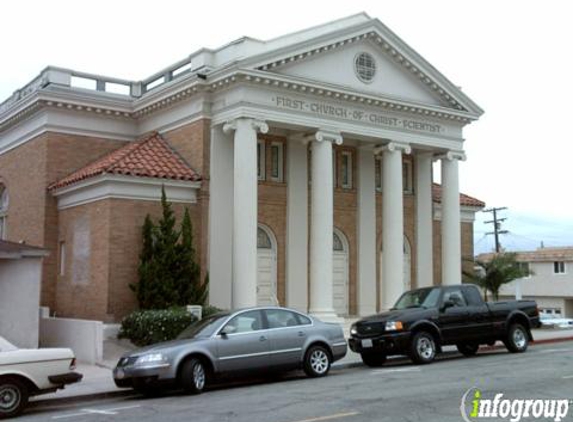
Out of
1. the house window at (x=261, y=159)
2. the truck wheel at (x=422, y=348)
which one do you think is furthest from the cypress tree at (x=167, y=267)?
the truck wheel at (x=422, y=348)

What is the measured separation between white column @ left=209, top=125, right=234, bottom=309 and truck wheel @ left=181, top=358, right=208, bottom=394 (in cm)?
1017

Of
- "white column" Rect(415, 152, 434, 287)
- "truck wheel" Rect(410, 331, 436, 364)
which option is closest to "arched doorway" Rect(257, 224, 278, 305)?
"white column" Rect(415, 152, 434, 287)

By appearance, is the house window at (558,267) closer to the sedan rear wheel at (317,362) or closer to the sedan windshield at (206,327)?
the sedan rear wheel at (317,362)

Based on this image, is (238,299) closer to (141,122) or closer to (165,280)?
(165,280)

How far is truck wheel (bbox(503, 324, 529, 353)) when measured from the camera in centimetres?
1933

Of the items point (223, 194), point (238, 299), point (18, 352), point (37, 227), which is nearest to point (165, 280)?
point (238, 299)

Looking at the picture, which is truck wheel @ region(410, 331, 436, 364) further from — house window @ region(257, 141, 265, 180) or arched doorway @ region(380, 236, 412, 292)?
arched doorway @ region(380, 236, 412, 292)

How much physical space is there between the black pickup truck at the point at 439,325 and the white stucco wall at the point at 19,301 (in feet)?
25.5

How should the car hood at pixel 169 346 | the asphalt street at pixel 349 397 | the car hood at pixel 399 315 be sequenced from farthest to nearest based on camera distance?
1. the car hood at pixel 399 315
2. the car hood at pixel 169 346
3. the asphalt street at pixel 349 397

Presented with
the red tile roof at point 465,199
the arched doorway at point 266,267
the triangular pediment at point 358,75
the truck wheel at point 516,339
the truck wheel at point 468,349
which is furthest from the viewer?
the red tile roof at point 465,199

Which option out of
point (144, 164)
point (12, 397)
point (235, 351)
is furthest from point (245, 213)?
point (12, 397)

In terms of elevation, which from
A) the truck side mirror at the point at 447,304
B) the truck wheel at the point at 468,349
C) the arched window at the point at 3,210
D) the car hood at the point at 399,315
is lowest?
the truck wheel at the point at 468,349

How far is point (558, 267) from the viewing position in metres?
53.5

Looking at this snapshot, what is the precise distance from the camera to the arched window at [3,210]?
100 feet
